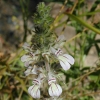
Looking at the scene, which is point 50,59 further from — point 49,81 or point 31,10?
point 31,10

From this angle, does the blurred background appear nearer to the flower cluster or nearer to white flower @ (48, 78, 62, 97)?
the flower cluster

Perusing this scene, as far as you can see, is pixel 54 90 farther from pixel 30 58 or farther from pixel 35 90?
pixel 30 58

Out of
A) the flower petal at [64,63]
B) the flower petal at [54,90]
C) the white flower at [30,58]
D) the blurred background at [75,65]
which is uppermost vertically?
the blurred background at [75,65]

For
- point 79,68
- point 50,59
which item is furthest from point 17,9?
point 50,59

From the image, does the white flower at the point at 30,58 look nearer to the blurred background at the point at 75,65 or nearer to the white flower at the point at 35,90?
the white flower at the point at 35,90

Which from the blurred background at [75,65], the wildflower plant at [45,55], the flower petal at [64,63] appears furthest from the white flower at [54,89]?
the blurred background at [75,65]

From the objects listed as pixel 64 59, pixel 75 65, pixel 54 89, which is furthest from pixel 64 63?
pixel 75 65

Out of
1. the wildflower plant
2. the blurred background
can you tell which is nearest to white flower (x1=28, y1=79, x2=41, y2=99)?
the wildflower plant

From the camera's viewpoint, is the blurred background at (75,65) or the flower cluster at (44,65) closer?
the flower cluster at (44,65)
